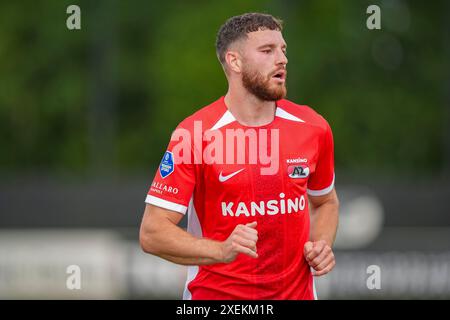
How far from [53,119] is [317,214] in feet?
74.9

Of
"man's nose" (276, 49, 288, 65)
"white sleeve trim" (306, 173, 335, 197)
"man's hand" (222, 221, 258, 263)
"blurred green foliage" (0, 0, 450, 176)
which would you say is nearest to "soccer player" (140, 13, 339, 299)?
"man's nose" (276, 49, 288, 65)

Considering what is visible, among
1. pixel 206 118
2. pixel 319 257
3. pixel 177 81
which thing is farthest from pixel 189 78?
pixel 319 257

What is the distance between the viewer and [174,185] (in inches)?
220

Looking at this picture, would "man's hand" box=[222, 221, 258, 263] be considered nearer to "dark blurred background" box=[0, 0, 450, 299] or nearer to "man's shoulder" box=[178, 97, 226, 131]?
"man's shoulder" box=[178, 97, 226, 131]

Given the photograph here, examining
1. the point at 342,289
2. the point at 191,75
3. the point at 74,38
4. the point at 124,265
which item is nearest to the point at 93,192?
the point at 124,265

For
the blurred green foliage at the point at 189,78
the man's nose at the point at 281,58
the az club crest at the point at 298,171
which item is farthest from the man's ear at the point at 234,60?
Answer: the blurred green foliage at the point at 189,78

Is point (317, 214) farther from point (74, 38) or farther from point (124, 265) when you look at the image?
point (74, 38)

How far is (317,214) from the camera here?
610cm

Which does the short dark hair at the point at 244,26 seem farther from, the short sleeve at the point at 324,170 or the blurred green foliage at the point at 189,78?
the blurred green foliage at the point at 189,78

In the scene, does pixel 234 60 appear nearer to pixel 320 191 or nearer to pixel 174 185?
pixel 174 185

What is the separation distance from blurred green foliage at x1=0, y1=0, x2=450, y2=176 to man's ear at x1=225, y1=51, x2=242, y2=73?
1808 centimetres

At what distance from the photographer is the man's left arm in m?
5.59

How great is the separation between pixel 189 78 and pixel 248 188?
21903 mm

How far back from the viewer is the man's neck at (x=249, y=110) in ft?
18.7
